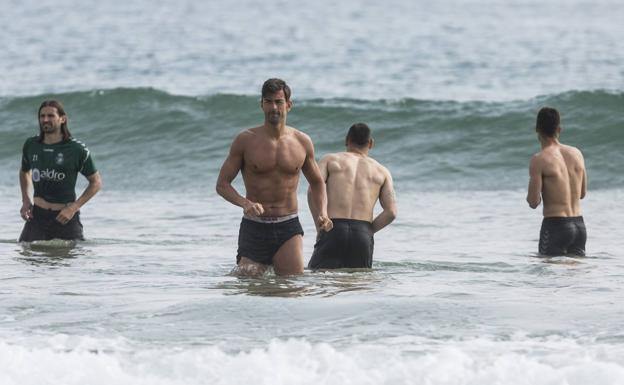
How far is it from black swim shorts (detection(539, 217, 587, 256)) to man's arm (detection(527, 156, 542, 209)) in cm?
34

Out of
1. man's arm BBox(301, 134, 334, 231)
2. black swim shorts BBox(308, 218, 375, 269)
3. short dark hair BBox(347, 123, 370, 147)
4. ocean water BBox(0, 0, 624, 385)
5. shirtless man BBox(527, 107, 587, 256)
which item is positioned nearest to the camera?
ocean water BBox(0, 0, 624, 385)

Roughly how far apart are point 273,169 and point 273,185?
0.13m

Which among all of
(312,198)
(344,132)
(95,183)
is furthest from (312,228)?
(344,132)

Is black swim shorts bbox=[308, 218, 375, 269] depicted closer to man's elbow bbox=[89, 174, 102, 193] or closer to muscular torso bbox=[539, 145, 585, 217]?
muscular torso bbox=[539, 145, 585, 217]

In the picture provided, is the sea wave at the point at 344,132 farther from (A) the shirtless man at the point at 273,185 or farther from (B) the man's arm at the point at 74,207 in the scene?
(A) the shirtless man at the point at 273,185

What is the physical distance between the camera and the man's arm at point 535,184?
1016cm

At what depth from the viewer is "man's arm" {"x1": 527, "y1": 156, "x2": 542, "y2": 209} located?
10.2 m

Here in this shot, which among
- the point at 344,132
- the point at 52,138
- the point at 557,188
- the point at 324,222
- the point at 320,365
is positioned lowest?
the point at 320,365

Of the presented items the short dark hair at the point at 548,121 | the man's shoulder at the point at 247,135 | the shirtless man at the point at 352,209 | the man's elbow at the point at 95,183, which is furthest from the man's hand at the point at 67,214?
the short dark hair at the point at 548,121

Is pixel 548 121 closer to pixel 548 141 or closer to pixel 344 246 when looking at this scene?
pixel 548 141

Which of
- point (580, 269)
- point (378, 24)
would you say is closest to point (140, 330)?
point (580, 269)

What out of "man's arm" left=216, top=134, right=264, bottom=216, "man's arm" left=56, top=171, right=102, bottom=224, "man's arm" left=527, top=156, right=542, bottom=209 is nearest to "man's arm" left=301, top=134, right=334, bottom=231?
"man's arm" left=216, top=134, right=264, bottom=216

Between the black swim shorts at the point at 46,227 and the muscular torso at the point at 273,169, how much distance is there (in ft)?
8.71

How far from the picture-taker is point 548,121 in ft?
33.4
